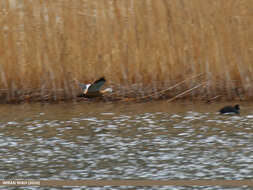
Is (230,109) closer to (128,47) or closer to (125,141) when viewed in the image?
(125,141)

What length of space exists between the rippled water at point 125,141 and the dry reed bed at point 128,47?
15.2 inches

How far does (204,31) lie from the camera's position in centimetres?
1262

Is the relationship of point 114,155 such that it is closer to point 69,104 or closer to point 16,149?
point 16,149

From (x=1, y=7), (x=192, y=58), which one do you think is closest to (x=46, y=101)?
(x=1, y=7)

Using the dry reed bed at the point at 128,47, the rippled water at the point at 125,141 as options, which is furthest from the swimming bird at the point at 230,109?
the dry reed bed at the point at 128,47

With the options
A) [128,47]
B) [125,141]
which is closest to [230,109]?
[125,141]

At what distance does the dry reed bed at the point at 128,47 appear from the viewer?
12523 mm

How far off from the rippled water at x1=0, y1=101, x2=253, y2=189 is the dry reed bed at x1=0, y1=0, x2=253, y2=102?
0.39m

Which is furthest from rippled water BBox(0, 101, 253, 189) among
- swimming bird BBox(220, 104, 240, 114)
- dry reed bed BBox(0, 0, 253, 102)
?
dry reed bed BBox(0, 0, 253, 102)

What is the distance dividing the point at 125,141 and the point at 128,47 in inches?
118

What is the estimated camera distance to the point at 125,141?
33.3 ft

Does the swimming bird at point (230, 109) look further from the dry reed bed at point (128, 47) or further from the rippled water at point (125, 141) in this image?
the dry reed bed at point (128, 47)

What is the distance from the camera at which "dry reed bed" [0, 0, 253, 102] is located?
41.1 ft

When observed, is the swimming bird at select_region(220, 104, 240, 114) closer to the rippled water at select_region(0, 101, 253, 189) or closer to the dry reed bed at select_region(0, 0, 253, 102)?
the rippled water at select_region(0, 101, 253, 189)
